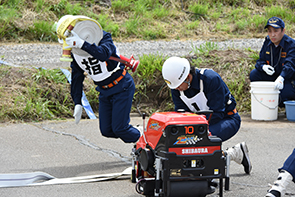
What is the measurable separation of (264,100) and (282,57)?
3.10 ft

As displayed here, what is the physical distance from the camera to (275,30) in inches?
315

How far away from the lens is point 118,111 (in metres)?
5.55

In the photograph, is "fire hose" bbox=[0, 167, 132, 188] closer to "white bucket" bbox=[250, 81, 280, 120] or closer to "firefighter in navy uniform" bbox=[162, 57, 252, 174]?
"firefighter in navy uniform" bbox=[162, 57, 252, 174]

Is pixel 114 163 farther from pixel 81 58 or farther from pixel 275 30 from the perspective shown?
pixel 275 30

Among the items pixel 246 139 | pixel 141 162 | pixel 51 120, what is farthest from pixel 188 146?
pixel 51 120

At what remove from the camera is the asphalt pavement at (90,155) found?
4.52 meters

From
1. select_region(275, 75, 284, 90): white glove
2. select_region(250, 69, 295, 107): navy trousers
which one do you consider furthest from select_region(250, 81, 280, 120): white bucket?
select_region(250, 69, 295, 107): navy trousers

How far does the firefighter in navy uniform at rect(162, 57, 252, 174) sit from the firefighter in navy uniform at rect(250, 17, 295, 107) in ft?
10.8

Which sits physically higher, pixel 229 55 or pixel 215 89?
pixel 215 89

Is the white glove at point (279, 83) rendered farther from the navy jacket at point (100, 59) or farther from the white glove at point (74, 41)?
the white glove at point (74, 41)

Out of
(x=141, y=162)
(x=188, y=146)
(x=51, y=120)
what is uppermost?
(x=188, y=146)

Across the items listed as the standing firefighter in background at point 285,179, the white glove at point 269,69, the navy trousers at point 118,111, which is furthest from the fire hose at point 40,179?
the white glove at point 269,69

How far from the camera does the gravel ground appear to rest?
10.2m

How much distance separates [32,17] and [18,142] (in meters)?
8.19
